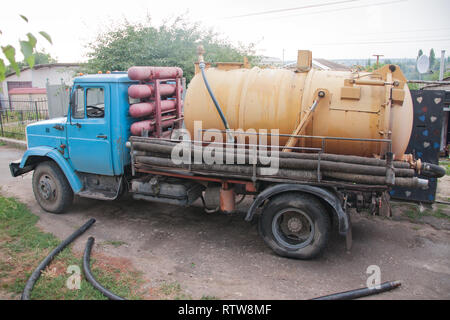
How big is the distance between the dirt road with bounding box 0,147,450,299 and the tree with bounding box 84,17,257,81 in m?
6.39

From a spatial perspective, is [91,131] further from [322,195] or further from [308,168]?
[322,195]

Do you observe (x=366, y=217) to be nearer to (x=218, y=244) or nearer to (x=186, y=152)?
(x=218, y=244)

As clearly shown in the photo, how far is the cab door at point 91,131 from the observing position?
6512mm

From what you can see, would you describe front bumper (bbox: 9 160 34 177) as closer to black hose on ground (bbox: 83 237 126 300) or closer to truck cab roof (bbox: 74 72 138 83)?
truck cab roof (bbox: 74 72 138 83)

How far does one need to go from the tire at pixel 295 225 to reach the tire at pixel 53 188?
3.99m

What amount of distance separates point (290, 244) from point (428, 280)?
186cm

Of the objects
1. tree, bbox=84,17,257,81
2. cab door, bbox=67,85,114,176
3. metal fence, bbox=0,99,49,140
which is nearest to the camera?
cab door, bbox=67,85,114,176

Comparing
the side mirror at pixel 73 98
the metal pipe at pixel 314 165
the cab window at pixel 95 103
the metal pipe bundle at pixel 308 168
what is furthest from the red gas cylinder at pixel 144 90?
the metal pipe at pixel 314 165

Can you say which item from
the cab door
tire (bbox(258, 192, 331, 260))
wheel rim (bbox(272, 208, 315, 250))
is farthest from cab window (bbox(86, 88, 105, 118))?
wheel rim (bbox(272, 208, 315, 250))

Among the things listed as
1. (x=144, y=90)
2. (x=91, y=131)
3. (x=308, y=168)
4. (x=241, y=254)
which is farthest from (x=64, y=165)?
(x=308, y=168)

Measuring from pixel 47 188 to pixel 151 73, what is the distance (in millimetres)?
3127

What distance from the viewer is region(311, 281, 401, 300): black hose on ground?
4414 mm
